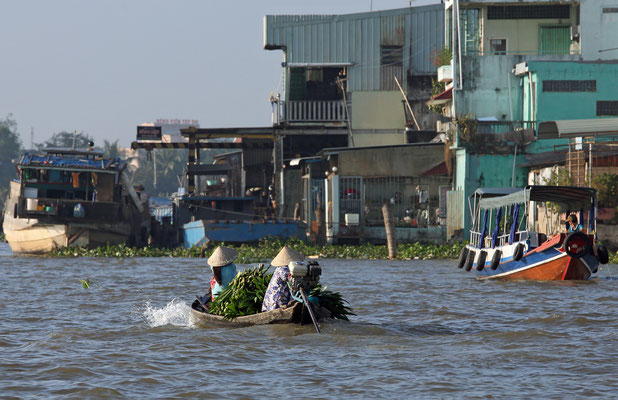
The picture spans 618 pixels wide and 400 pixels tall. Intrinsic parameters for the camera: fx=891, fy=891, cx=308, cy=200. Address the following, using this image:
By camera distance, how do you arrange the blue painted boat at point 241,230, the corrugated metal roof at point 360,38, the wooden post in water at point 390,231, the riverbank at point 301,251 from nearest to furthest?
the wooden post in water at point 390,231 < the riverbank at point 301,251 < the blue painted boat at point 241,230 < the corrugated metal roof at point 360,38

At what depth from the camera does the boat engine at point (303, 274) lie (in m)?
10.9

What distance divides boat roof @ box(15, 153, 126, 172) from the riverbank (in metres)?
2.88

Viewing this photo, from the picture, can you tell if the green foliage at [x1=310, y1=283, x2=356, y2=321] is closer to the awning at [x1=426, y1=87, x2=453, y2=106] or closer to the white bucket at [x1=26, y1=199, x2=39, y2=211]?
the white bucket at [x1=26, y1=199, x2=39, y2=211]

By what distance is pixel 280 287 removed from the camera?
11.5 metres

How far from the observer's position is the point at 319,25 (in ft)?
127

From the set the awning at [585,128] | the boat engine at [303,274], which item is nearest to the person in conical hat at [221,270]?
the boat engine at [303,274]

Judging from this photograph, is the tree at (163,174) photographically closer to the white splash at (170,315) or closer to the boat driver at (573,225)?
the boat driver at (573,225)

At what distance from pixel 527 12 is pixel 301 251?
13.8 meters

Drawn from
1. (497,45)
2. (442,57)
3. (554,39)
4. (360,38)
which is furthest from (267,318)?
(360,38)

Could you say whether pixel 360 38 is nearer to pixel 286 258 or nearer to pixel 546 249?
pixel 546 249

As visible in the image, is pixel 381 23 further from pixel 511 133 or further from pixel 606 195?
pixel 606 195

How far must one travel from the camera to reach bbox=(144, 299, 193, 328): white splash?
13398 mm

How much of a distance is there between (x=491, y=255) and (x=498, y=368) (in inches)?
444

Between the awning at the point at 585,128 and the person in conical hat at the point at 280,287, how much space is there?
15644 mm
